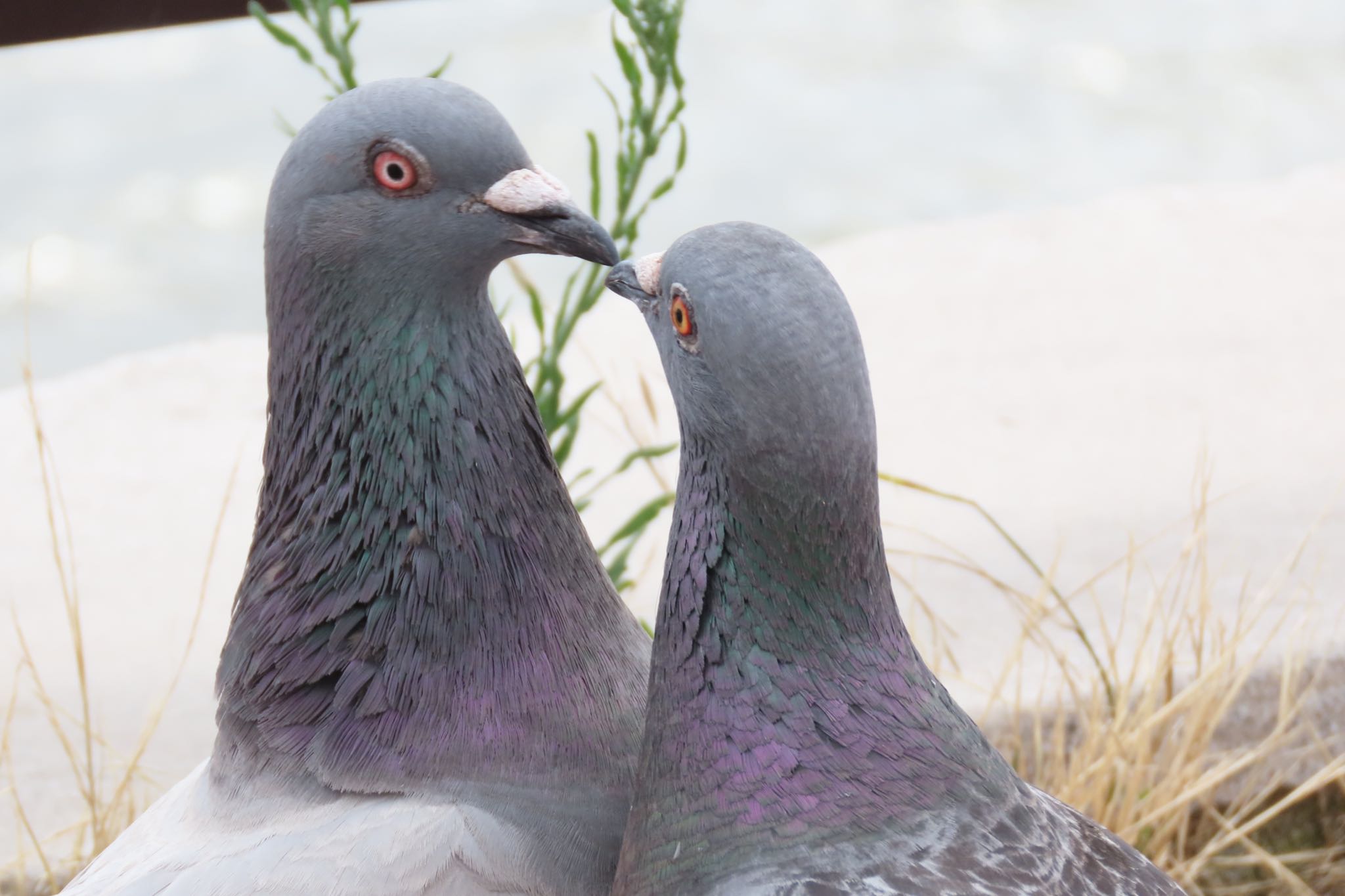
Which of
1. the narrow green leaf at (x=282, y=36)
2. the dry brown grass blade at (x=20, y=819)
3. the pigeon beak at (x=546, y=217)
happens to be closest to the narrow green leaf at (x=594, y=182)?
the narrow green leaf at (x=282, y=36)

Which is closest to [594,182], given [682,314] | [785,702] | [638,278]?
[638,278]

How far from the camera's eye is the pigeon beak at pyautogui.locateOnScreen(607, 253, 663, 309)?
1772 millimetres

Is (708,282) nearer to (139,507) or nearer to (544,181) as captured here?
(544,181)

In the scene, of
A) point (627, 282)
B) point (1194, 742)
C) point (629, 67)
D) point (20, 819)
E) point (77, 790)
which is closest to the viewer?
point (627, 282)

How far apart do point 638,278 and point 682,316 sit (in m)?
0.13

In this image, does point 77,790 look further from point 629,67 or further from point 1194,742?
point 1194,742

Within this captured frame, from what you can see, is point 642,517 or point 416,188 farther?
point 642,517

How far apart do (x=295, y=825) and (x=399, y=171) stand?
0.83 metres

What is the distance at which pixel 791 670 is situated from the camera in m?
1.71

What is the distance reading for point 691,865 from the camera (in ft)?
5.47

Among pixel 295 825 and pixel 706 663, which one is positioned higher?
pixel 706 663

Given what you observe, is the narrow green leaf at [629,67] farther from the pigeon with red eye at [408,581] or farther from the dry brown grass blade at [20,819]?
the dry brown grass blade at [20,819]

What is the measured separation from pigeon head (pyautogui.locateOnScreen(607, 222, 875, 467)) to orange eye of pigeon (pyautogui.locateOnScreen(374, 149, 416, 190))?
15.3 inches

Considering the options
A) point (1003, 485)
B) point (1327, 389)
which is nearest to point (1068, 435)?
point (1003, 485)
